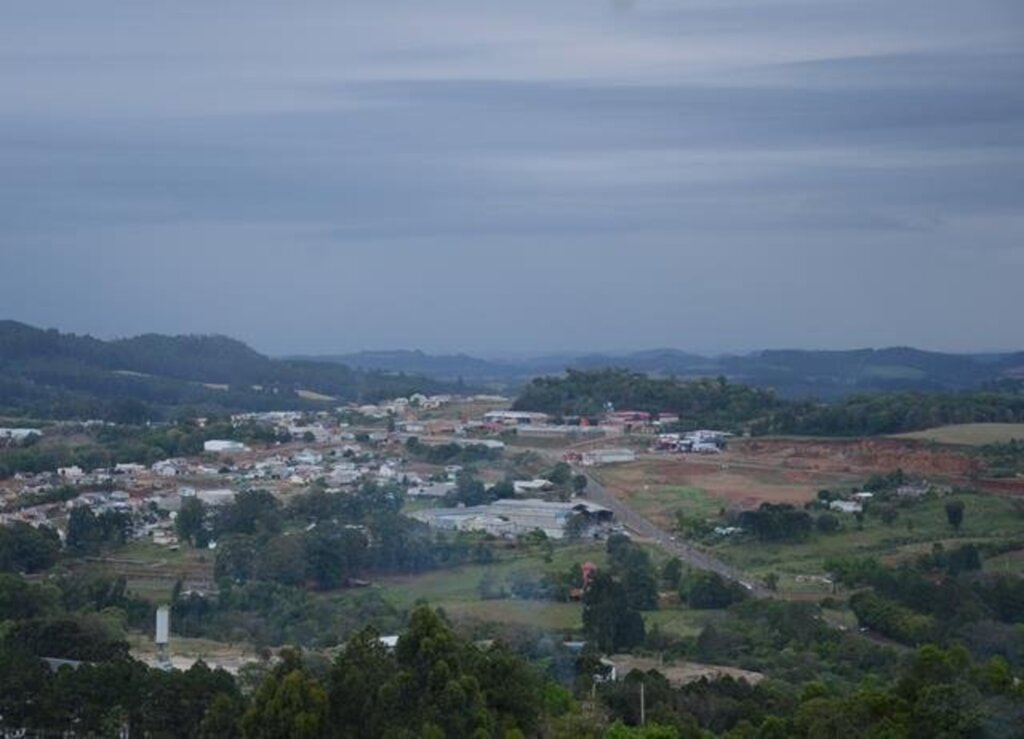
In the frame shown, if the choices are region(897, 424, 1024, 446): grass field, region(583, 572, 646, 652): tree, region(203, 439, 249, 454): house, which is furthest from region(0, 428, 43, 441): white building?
region(583, 572, 646, 652): tree

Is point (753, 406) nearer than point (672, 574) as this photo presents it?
No

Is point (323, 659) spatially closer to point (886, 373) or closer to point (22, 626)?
point (22, 626)

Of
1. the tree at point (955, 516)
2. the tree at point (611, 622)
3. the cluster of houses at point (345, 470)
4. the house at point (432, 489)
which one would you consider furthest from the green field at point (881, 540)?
the house at point (432, 489)

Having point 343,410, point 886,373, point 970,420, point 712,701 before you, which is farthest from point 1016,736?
point 886,373

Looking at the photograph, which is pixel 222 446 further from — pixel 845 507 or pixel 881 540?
pixel 881 540

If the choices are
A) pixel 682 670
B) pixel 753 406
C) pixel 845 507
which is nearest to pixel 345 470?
pixel 845 507

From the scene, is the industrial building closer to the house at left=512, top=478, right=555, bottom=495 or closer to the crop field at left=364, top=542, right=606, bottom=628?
the crop field at left=364, top=542, right=606, bottom=628
